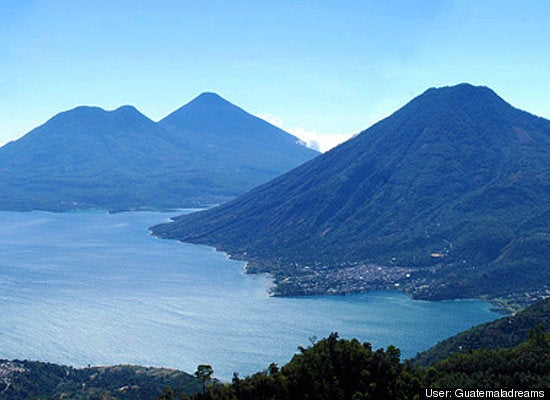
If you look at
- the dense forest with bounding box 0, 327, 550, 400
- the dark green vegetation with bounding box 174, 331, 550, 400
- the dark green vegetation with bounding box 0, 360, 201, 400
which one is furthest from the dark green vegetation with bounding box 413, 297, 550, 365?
the dark green vegetation with bounding box 0, 360, 201, 400

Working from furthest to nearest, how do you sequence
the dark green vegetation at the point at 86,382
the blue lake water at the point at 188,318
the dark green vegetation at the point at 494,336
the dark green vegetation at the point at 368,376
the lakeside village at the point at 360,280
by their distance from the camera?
1. the lakeside village at the point at 360,280
2. the blue lake water at the point at 188,318
3. the dark green vegetation at the point at 494,336
4. the dark green vegetation at the point at 86,382
5. the dark green vegetation at the point at 368,376

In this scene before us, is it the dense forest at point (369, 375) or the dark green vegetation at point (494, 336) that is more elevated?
the dark green vegetation at point (494, 336)

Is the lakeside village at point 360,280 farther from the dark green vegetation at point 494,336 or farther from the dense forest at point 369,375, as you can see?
the dense forest at point 369,375

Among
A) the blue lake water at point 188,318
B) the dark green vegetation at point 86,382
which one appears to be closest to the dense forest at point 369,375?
the dark green vegetation at point 86,382

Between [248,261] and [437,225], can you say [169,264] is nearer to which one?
[248,261]

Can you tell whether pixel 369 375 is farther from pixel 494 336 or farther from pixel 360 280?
pixel 360 280

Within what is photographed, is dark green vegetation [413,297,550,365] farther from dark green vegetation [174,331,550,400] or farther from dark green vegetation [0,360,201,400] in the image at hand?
dark green vegetation [0,360,201,400]
